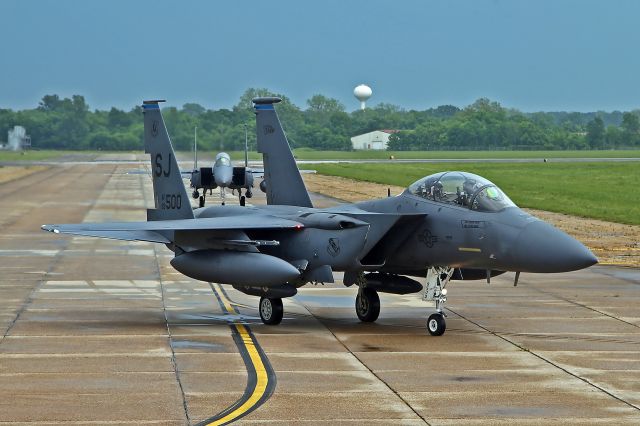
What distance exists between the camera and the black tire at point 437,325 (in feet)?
59.8

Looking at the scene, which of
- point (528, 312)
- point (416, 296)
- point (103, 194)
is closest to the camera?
point (528, 312)

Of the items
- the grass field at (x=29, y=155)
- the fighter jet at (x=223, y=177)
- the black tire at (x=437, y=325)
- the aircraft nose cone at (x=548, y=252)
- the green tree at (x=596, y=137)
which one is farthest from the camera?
the green tree at (x=596, y=137)

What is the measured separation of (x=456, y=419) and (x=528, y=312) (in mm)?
8980

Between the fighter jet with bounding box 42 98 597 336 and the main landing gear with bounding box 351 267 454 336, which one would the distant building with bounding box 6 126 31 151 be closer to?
the fighter jet with bounding box 42 98 597 336

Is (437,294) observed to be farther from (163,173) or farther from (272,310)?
(163,173)

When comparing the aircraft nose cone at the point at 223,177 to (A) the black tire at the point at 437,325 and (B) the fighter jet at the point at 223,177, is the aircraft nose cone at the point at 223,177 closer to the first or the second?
(B) the fighter jet at the point at 223,177

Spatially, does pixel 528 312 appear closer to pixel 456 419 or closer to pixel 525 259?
pixel 525 259

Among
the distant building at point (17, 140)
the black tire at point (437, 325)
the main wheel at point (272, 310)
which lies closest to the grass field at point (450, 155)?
the distant building at point (17, 140)

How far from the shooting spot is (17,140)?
160625 millimetres

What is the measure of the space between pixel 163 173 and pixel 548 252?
8165 millimetres

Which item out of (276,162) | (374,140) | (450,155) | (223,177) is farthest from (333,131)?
(276,162)

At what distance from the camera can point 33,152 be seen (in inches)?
7052

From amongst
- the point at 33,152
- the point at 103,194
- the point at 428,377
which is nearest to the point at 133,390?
the point at 428,377

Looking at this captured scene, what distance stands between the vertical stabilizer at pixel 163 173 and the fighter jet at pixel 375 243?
102cm
